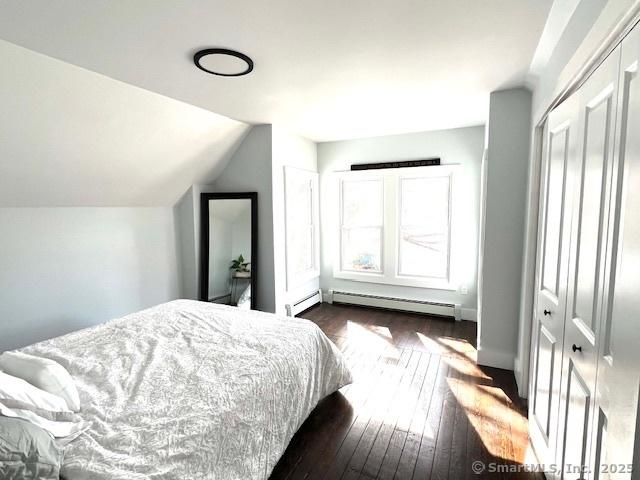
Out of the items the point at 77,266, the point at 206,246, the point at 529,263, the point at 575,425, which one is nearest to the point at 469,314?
the point at 529,263

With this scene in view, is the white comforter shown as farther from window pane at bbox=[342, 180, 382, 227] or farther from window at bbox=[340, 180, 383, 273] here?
window pane at bbox=[342, 180, 382, 227]

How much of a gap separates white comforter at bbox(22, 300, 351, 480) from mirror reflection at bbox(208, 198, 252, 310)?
1.39 metres

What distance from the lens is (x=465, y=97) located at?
2.82m

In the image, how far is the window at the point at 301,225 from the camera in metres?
4.06

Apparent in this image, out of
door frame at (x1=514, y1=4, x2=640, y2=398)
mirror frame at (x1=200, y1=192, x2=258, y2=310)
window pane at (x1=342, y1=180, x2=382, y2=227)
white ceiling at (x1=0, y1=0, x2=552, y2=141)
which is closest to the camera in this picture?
white ceiling at (x1=0, y1=0, x2=552, y2=141)

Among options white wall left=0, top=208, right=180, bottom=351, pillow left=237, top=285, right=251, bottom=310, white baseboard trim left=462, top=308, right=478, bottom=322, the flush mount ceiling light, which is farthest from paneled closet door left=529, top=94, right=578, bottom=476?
white wall left=0, top=208, right=180, bottom=351

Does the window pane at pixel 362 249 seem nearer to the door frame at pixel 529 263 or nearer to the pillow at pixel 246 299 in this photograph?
the pillow at pixel 246 299

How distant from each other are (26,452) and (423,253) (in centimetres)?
408

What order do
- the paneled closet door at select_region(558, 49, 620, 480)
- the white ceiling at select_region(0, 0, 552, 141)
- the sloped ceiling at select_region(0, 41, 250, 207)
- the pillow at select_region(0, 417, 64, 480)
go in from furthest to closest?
1. the sloped ceiling at select_region(0, 41, 250, 207)
2. the white ceiling at select_region(0, 0, 552, 141)
3. the paneled closet door at select_region(558, 49, 620, 480)
4. the pillow at select_region(0, 417, 64, 480)

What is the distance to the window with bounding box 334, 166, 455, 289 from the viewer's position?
417 centimetres

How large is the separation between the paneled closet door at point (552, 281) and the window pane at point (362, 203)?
8.92ft

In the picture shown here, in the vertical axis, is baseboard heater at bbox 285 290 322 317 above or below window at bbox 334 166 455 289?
below

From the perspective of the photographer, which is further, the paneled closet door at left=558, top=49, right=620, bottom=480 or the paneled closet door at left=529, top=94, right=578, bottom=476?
the paneled closet door at left=529, top=94, right=578, bottom=476

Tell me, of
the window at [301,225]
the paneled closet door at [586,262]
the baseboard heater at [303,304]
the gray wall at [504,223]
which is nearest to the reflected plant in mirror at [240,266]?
the window at [301,225]
